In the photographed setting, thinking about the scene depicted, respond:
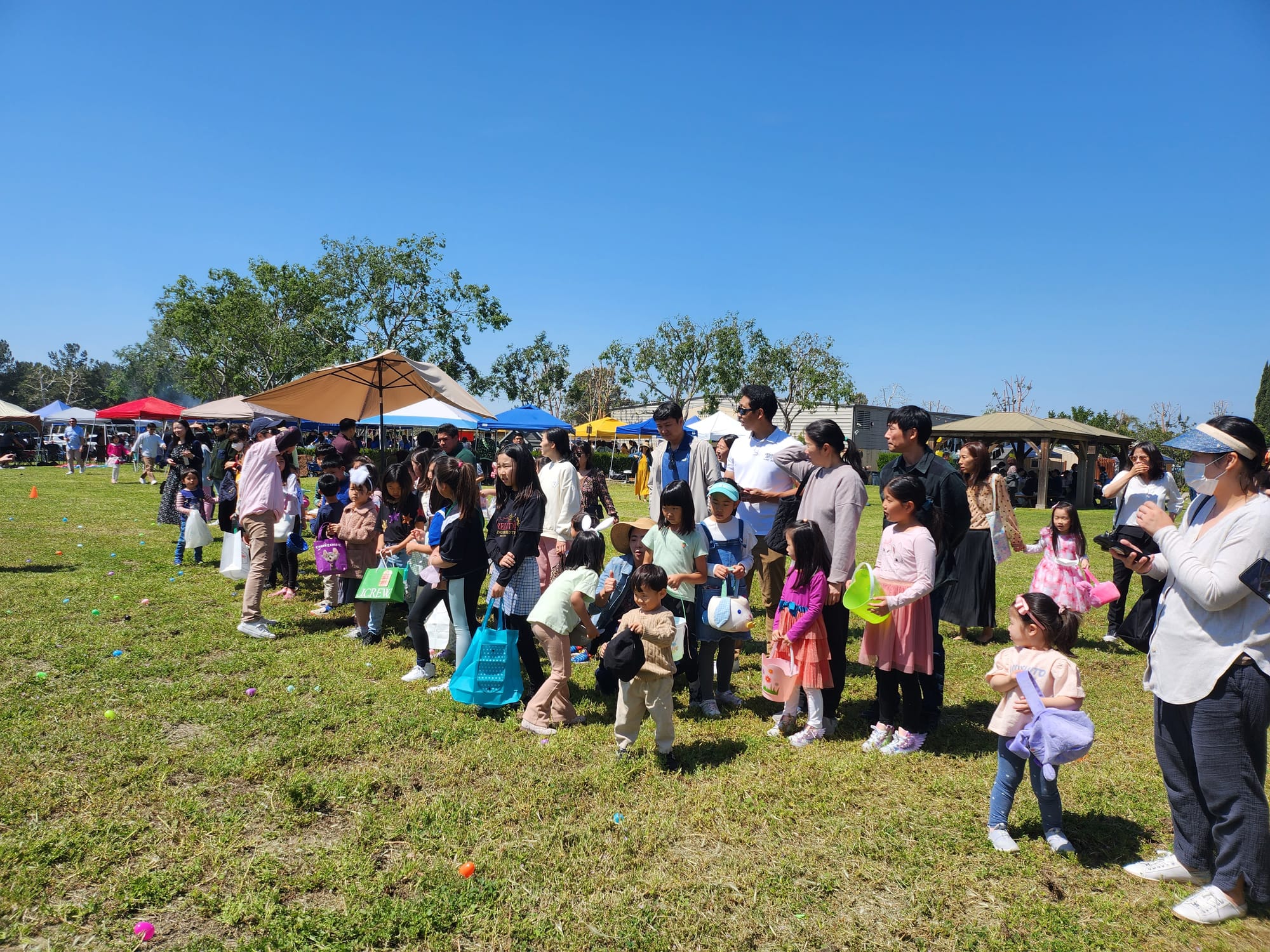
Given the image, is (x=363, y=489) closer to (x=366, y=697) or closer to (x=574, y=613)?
(x=366, y=697)

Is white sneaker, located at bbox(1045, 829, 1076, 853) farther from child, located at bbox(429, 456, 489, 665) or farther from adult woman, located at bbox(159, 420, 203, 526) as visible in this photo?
adult woman, located at bbox(159, 420, 203, 526)

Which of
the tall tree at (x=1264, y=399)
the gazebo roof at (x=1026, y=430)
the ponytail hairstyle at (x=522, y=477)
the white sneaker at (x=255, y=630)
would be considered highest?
the tall tree at (x=1264, y=399)

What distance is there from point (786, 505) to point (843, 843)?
2.47 metres

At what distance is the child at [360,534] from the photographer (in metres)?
6.54

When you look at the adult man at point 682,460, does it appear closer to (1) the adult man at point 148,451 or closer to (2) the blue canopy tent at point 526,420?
(2) the blue canopy tent at point 526,420

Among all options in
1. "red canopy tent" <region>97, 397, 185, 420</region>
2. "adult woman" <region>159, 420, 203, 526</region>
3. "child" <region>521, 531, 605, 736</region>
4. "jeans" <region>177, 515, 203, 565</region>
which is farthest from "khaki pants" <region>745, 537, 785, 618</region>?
"red canopy tent" <region>97, 397, 185, 420</region>

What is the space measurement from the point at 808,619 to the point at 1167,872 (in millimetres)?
1996

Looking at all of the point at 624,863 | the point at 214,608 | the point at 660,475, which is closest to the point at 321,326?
the point at 214,608

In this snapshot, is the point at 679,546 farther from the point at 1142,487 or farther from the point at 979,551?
the point at 1142,487

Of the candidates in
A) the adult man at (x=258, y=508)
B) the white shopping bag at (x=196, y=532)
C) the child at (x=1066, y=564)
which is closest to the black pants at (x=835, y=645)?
the child at (x=1066, y=564)

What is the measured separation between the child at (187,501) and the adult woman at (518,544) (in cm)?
619

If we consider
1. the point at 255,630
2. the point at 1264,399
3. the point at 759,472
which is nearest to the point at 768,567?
the point at 759,472

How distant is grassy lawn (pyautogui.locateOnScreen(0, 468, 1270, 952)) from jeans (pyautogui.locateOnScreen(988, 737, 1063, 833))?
0.17m

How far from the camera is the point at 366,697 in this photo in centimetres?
521
